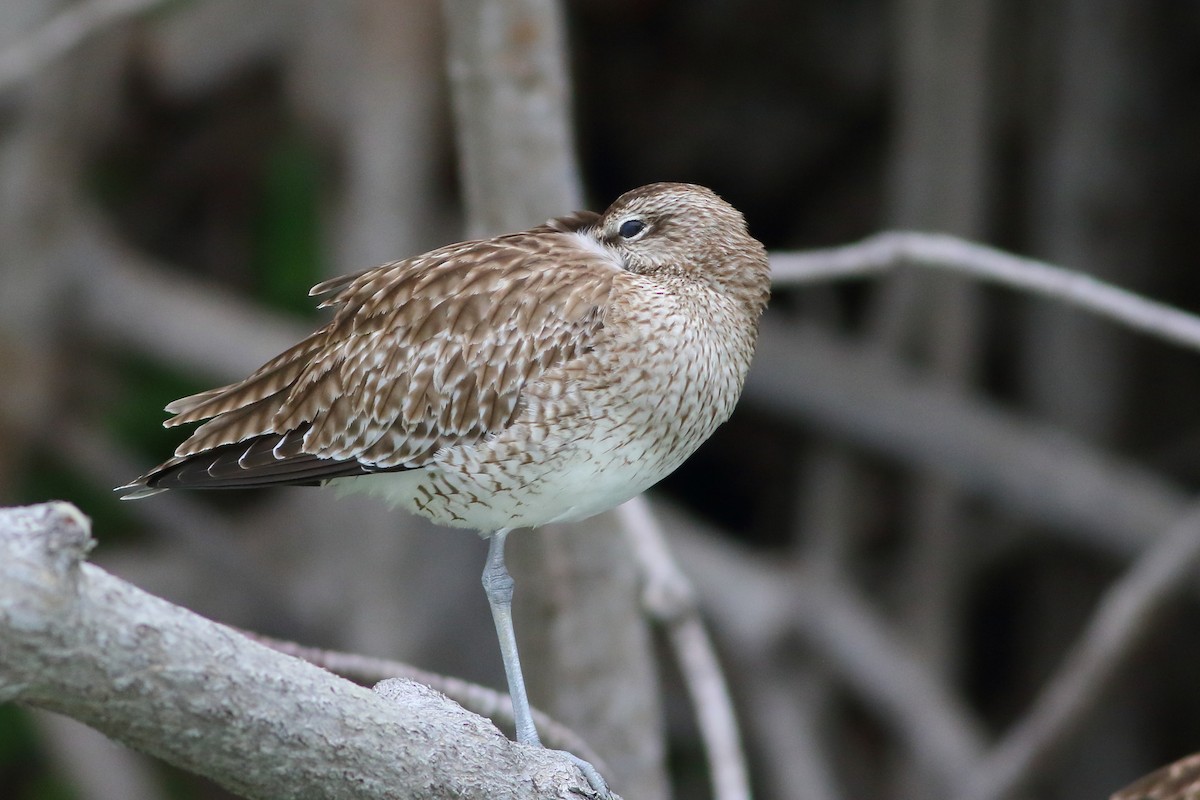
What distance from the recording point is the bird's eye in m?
2.64

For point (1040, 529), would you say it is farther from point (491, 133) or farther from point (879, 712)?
point (491, 133)

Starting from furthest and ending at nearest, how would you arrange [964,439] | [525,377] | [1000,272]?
[964,439]
[1000,272]
[525,377]

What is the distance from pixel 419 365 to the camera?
266 centimetres

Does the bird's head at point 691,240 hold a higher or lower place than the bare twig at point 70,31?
lower

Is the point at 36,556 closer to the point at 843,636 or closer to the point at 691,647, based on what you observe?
the point at 691,647

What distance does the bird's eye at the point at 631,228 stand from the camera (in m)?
2.64

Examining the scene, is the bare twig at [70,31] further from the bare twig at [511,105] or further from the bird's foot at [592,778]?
the bird's foot at [592,778]

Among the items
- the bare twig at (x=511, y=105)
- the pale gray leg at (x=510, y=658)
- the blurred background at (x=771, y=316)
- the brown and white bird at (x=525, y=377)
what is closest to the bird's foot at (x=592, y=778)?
the pale gray leg at (x=510, y=658)

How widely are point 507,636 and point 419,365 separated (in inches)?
21.0

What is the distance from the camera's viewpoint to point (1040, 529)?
6.62m

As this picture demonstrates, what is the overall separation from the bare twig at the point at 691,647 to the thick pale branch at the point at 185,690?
1.50 m

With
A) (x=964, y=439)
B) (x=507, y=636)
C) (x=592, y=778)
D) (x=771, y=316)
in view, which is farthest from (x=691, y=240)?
(x=771, y=316)

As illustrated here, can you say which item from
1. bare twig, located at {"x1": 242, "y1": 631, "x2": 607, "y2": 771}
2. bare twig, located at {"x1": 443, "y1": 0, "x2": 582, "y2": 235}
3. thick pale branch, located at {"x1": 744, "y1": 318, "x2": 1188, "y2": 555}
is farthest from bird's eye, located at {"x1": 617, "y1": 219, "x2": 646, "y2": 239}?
thick pale branch, located at {"x1": 744, "y1": 318, "x2": 1188, "y2": 555}

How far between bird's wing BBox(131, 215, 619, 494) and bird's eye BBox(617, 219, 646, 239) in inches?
2.2
